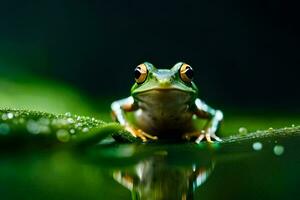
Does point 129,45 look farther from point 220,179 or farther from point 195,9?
point 220,179

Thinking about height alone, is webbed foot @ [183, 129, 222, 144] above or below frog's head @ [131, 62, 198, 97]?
below

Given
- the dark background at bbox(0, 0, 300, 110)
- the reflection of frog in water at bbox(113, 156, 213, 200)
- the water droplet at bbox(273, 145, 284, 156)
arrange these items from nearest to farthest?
the reflection of frog in water at bbox(113, 156, 213, 200) → the water droplet at bbox(273, 145, 284, 156) → the dark background at bbox(0, 0, 300, 110)

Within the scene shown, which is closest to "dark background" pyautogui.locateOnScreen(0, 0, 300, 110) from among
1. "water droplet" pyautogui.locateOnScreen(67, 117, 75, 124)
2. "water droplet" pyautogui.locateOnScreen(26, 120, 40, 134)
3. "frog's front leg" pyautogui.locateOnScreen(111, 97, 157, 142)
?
"frog's front leg" pyautogui.locateOnScreen(111, 97, 157, 142)

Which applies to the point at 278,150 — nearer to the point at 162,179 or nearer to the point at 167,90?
the point at 162,179

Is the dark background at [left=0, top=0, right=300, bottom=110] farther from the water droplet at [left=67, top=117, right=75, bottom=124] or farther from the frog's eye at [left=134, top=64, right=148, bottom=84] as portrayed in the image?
the water droplet at [left=67, top=117, right=75, bottom=124]

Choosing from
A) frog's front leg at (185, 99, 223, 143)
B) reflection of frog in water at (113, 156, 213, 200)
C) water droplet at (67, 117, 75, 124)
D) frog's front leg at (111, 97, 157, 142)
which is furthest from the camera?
frog's front leg at (111, 97, 157, 142)

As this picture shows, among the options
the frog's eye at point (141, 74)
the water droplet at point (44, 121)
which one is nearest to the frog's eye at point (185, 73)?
the frog's eye at point (141, 74)

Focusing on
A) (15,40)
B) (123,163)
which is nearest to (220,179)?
(123,163)
